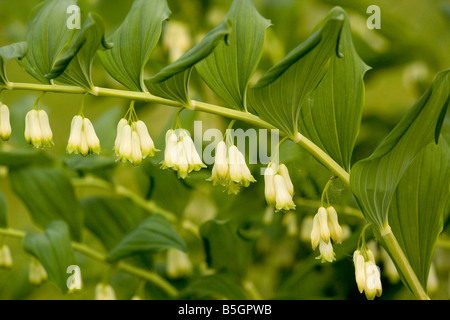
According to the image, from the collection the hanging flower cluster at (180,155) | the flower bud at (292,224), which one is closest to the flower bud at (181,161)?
the hanging flower cluster at (180,155)

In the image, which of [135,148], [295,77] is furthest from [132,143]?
[295,77]

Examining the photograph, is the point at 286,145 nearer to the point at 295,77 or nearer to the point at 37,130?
the point at 295,77

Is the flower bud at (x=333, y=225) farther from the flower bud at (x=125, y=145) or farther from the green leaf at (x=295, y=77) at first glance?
the flower bud at (x=125, y=145)

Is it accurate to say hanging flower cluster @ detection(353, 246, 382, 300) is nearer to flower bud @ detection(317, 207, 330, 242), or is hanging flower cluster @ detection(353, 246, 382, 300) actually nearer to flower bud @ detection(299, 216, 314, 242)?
flower bud @ detection(317, 207, 330, 242)

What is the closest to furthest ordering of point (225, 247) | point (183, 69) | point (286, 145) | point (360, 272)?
point (183, 69) → point (360, 272) → point (286, 145) → point (225, 247)

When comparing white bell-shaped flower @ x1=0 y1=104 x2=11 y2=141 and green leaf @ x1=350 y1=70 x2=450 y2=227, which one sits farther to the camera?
white bell-shaped flower @ x1=0 y1=104 x2=11 y2=141

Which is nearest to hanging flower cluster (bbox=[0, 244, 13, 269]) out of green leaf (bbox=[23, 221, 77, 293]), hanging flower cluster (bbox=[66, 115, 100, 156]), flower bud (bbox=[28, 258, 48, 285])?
flower bud (bbox=[28, 258, 48, 285])
